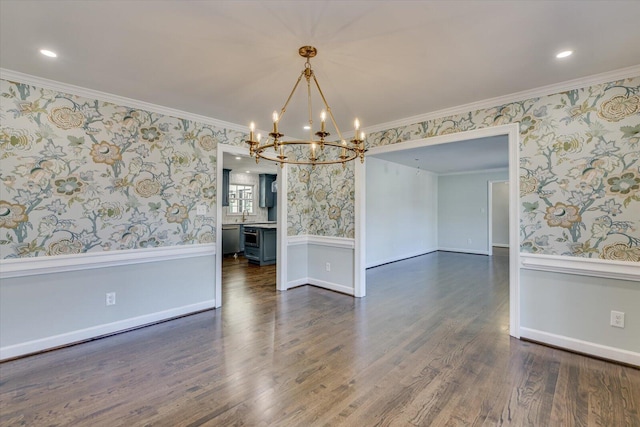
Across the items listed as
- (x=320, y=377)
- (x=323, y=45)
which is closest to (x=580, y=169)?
(x=323, y=45)

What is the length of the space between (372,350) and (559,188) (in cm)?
231

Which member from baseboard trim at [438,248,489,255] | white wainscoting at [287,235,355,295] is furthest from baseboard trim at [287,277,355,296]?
baseboard trim at [438,248,489,255]

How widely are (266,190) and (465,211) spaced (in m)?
5.87

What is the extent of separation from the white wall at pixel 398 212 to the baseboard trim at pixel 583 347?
3.75 metres

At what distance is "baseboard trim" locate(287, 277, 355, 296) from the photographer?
455 cm

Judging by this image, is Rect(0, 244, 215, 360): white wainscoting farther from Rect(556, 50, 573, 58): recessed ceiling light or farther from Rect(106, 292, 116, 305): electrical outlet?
Rect(556, 50, 573, 58): recessed ceiling light

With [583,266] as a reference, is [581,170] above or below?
above

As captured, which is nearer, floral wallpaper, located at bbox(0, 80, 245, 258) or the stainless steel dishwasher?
floral wallpaper, located at bbox(0, 80, 245, 258)

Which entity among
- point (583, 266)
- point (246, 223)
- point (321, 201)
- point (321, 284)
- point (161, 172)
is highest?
point (161, 172)

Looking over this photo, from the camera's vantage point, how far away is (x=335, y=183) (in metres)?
4.72

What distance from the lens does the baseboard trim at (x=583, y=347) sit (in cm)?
249

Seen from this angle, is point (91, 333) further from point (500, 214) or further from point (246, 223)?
point (500, 214)

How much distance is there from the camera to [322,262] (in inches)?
194

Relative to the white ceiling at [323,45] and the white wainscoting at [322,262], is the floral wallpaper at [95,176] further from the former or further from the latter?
the white wainscoting at [322,262]
